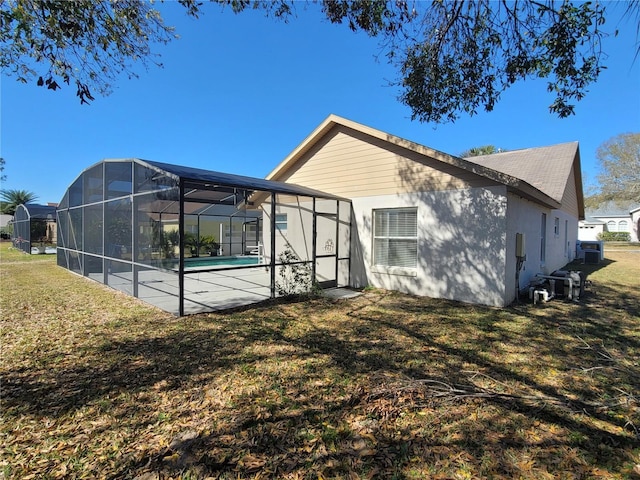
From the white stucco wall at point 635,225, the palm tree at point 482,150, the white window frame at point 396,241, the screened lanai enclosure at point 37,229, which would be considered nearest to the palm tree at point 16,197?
the screened lanai enclosure at point 37,229

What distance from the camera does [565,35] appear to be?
4.52 m

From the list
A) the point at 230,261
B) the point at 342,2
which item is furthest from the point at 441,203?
the point at 230,261

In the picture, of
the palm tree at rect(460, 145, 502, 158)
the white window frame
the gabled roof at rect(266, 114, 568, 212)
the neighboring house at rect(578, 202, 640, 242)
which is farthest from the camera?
the neighboring house at rect(578, 202, 640, 242)

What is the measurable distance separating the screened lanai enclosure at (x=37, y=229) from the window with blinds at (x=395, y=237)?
67.5ft

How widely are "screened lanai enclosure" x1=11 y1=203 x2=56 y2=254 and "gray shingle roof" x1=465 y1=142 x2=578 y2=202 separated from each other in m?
25.2

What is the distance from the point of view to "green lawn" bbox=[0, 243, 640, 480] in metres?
2.21

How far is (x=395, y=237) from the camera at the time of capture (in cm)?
815

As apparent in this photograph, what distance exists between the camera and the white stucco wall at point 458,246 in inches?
259

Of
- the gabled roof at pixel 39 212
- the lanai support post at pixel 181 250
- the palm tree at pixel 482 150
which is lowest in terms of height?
the lanai support post at pixel 181 250

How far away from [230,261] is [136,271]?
9.68 meters

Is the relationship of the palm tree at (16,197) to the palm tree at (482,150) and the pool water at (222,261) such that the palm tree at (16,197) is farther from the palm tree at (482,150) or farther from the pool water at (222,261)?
the palm tree at (482,150)

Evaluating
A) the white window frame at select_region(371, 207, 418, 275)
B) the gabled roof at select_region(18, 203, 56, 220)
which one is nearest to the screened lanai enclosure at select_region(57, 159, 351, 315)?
the white window frame at select_region(371, 207, 418, 275)

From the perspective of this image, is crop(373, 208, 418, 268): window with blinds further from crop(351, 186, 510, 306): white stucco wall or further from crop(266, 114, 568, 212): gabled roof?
crop(266, 114, 568, 212): gabled roof

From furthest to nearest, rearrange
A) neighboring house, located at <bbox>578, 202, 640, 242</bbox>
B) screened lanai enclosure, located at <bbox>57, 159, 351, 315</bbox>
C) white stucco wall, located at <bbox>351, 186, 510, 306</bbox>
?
neighboring house, located at <bbox>578, 202, 640, 242</bbox>
white stucco wall, located at <bbox>351, 186, 510, 306</bbox>
screened lanai enclosure, located at <bbox>57, 159, 351, 315</bbox>
